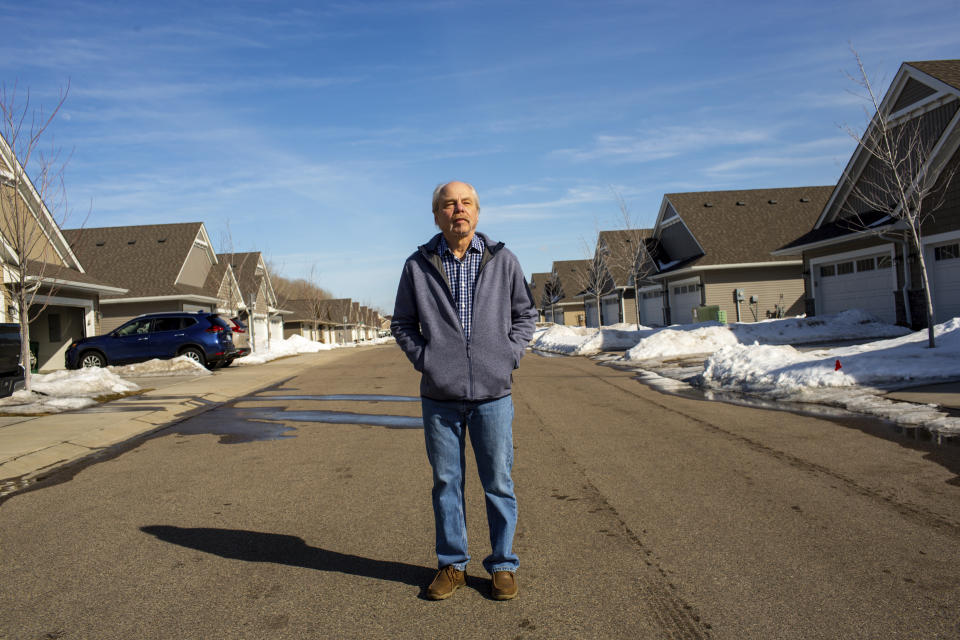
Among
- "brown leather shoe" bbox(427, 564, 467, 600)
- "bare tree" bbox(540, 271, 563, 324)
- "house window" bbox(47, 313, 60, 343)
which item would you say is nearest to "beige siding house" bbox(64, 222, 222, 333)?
"house window" bbox(47, 313, 60, 343)

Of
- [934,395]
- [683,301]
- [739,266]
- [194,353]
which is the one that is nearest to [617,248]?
[683,301]

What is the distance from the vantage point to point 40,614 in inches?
141

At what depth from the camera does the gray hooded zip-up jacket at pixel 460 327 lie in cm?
367

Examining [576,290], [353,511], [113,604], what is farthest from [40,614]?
[576,290]

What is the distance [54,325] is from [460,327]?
2514 cm

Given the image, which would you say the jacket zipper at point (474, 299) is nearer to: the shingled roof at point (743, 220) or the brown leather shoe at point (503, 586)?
the brown leather shoe at point (503, 586)

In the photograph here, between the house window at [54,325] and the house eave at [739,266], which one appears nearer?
the house window at [54,325]

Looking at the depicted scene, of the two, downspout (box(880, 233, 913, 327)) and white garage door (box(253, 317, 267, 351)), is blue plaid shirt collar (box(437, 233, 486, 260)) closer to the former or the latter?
downspout (box(880, 233, 913, 327))

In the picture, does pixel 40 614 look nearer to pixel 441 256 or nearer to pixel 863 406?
pixel 441 256

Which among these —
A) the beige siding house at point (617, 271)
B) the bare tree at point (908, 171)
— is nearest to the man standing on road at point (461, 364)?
the bare tree at point (908, 171)

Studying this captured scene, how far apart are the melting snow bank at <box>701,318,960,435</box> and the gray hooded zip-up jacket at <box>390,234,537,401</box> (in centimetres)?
639

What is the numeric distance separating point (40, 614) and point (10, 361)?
891cm

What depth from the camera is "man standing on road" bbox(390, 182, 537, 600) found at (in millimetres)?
3684

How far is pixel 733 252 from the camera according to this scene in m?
32.6
